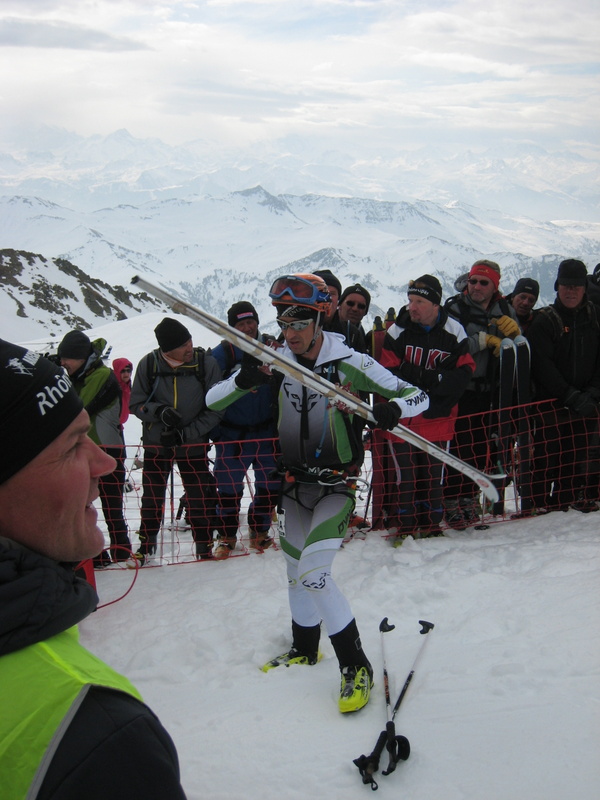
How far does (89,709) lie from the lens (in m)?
1.12

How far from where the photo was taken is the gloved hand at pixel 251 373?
A: 4.21 m

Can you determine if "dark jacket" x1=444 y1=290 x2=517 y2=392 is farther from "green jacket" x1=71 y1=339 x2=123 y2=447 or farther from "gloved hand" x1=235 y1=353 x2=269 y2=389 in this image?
"green jacket" x1=71 y1=339 x2=123 y2=447

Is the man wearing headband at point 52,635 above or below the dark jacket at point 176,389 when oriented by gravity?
above

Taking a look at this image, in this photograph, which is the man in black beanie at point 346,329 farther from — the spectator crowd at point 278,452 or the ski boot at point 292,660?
the ski boot at point 292,660

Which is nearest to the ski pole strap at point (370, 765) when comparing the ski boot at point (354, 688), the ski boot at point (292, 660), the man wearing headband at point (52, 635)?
the ski boot at point (354, 688)

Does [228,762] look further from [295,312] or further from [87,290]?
[87,290]

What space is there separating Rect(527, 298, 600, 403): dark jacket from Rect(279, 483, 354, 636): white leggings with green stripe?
317 cm

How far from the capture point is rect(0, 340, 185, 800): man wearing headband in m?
1.06

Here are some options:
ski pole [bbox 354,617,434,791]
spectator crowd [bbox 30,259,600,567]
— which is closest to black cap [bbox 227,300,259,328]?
spectator crowd [bbox 30,259,600,567]

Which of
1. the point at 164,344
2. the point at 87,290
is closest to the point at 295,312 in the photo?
the point at 164,344

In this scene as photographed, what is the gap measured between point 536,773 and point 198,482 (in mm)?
4042

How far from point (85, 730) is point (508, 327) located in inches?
→ 239

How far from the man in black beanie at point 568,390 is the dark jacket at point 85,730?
5.87 m

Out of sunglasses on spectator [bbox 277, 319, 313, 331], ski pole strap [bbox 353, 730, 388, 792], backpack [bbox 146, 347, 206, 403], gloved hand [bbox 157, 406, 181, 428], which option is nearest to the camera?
ski pole strap [bbox 353, 730, 388, 792]
